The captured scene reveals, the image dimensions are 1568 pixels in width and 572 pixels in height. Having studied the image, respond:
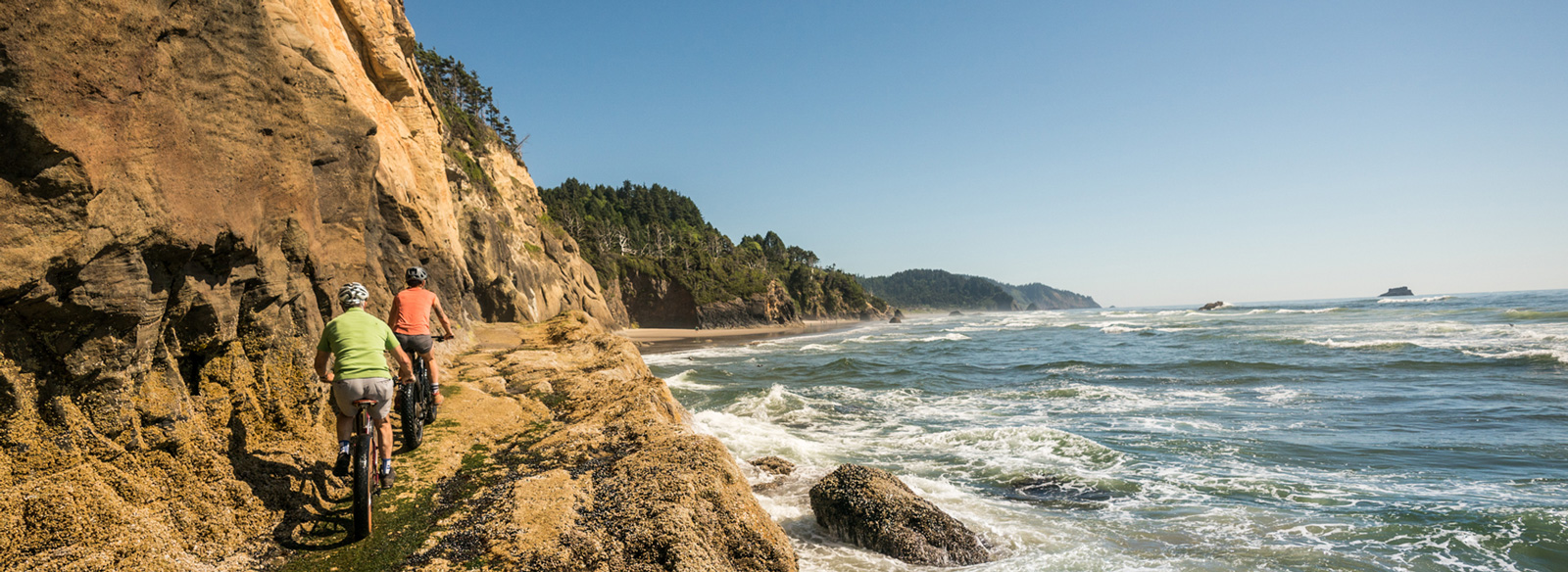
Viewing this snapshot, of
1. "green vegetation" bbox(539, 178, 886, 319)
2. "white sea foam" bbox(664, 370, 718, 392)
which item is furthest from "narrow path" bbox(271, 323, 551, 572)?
"green vegetation" bbox(539, 178, 886, 319)

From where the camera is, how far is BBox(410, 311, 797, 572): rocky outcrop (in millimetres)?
4113

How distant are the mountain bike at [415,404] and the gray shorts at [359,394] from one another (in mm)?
1200

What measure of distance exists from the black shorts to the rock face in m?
4.43

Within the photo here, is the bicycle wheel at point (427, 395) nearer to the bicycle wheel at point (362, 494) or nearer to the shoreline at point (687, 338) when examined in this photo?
the bicycle wheel at point (362, 494)

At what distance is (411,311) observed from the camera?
21.3 ft

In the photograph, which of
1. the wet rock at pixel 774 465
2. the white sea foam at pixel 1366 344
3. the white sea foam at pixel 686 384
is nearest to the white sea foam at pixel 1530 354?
the white sea foam at pixel 1366 344

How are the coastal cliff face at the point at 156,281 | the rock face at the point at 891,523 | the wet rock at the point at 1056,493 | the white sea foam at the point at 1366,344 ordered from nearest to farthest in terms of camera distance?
the coastal cliff face at the point at 156,281 < the rock face at the point at 891,523 < the wet rock at the point at 1056,493 < the white sea foam at the point at 1366,344

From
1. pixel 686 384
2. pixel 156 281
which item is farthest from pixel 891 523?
pixel 686 384

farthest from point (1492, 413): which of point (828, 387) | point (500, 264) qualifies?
point (500, 264)

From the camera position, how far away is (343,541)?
4180mm

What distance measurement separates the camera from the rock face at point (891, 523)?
6578 mm

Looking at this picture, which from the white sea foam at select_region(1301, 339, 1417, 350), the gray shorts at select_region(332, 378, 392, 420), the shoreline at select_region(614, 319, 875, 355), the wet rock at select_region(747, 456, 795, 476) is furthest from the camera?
the shoreline at select_region(614, 319, 875, 355)

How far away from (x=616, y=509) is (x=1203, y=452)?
11533mm

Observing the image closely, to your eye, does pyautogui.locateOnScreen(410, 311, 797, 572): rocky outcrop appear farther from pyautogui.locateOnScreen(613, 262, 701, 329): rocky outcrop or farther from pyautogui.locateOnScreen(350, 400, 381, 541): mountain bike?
pyautogui.locateOnScreen(613, 262, 701, 329): rocky outcrop
